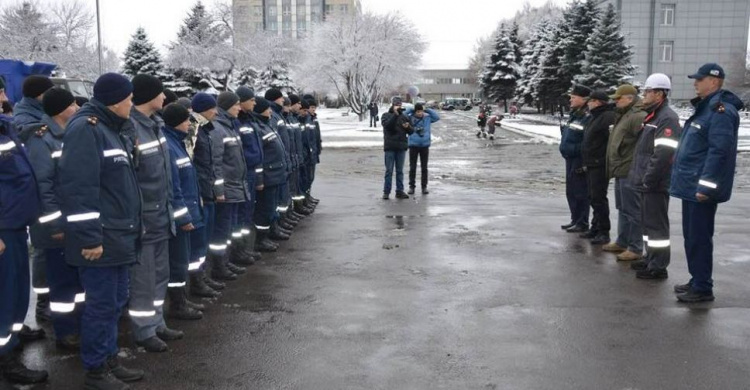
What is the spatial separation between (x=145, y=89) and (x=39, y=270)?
1962 mm

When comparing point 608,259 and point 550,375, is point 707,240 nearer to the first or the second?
point 608,259

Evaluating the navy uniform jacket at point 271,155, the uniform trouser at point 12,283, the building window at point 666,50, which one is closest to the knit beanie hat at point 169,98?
the navy uniform jacket at point 271,155

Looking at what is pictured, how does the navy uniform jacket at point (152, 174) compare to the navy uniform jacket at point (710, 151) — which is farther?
the navy uniform jacket at point (710, 151)

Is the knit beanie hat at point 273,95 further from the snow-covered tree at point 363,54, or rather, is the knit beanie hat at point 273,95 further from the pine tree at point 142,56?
the pine tree at point 142,56

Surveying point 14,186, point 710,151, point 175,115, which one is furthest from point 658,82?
point 14,186

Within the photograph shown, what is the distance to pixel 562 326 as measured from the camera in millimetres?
5598

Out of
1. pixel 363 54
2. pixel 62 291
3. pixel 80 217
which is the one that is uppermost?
pixel 363 54

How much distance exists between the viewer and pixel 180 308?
5816 millimetres

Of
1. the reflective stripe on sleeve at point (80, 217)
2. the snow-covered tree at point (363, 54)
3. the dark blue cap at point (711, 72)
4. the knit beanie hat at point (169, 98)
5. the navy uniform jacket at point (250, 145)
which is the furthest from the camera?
the snow-covered tree at point (363, 54)

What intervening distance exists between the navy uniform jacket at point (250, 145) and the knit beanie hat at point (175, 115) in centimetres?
191

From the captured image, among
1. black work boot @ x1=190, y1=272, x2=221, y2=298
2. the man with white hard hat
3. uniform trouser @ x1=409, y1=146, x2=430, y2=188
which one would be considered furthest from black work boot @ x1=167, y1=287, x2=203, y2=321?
uniform trouser @ x1=409, y1=146, x2=430, y2=188

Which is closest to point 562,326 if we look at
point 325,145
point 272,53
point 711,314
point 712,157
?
point 711,314

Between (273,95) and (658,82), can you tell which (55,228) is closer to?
(273,95)

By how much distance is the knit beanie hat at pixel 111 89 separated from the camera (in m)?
4.33
